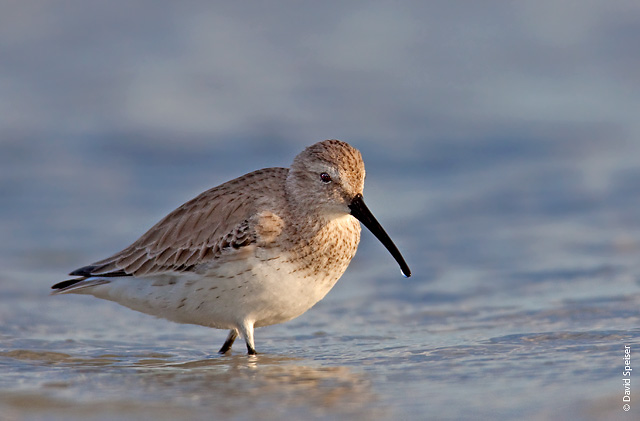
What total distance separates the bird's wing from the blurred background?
76cm

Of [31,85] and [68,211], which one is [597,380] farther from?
[31,85]

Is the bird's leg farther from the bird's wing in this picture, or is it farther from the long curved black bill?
the long curved black bill

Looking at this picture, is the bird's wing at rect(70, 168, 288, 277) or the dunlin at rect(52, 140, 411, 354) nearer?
the dunlin at rect(52, 140, 411, 354)

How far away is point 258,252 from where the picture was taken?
7328mm

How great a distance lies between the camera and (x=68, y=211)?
1248 centimetres

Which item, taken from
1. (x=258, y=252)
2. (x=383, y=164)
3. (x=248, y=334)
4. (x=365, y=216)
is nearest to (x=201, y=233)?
(x=258, y=252)

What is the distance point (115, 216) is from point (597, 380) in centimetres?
745

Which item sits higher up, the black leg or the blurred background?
the blurred background

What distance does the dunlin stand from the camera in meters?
7.33

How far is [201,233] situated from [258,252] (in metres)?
0.71

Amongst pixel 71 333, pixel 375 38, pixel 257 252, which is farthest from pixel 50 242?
pixel 375 38

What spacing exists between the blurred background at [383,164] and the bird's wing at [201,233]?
76cm

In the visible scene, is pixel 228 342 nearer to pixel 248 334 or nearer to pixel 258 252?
pixel 248 334

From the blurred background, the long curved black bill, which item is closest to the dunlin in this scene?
the long curved black bill
